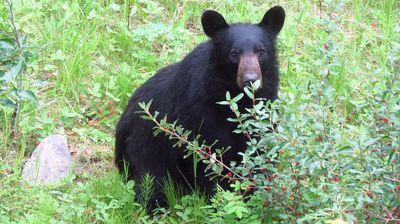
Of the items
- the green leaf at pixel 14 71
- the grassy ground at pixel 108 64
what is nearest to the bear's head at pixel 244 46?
the grassy ground at pixel 108 64

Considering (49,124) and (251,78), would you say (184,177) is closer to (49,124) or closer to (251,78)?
(251,78)

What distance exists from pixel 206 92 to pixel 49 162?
1.39 meters

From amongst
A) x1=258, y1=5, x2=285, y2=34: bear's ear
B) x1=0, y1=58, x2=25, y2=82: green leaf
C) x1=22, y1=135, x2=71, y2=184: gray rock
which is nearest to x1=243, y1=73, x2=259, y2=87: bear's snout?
x1=258, y1=5, x2=285, y2=34: bear's ear

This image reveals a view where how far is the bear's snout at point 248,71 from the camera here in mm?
5312

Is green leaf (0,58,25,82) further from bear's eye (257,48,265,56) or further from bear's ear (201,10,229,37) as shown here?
bear's eye (257,48,265,56)

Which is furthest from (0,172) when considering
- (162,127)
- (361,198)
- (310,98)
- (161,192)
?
(361,198)

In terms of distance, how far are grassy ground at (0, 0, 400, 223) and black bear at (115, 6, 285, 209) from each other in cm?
28

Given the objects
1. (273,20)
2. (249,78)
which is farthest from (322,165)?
(273,20)

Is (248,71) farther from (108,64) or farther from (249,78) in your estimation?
(108,64)

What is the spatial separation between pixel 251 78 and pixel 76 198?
1483mm

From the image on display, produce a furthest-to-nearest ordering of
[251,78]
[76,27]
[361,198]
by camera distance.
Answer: [76,27], [251,78], [361,198]

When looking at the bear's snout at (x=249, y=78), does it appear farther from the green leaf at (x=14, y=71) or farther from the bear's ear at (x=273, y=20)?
the green leaf at (x=14, y=71)

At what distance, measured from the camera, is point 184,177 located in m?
5.94

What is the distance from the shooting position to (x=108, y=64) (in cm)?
752
